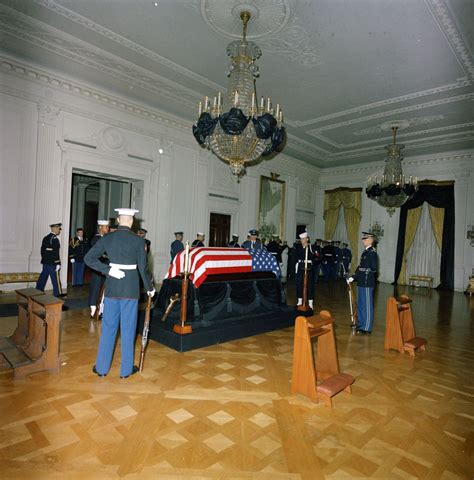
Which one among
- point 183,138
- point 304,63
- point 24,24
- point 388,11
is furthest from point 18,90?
point 388,11

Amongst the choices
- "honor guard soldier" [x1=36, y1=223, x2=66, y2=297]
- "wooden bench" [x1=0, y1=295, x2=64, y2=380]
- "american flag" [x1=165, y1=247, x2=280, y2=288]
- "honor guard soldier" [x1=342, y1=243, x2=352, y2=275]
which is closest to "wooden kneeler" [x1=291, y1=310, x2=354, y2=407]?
"american flag" [x1=165, y1=247, x2=280, y2=288]

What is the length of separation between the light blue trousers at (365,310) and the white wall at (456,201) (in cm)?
784

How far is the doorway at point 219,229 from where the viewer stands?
34.1 ft

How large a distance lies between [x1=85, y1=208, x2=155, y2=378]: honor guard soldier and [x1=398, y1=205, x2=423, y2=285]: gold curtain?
1135cm

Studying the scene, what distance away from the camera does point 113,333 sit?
10.4 feet

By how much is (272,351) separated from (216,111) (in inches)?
133

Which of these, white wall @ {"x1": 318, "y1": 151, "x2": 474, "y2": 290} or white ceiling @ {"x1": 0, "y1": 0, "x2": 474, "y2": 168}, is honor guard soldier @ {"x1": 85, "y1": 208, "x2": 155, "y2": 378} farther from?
white wall @ {"x1": 318, "y1": 151, "x2": 474, "y2": 290}

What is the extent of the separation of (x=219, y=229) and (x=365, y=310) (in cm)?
622

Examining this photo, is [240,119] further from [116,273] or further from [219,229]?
[219,229]

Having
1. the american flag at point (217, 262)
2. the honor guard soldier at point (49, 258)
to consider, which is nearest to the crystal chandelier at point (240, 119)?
the american flag at point (217, 262)

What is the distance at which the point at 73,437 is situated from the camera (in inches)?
86.5

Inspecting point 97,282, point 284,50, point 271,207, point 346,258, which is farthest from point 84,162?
point 346,258

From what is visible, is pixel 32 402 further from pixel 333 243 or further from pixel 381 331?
pixel 333 243

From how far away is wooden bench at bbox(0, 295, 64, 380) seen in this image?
303 cm
